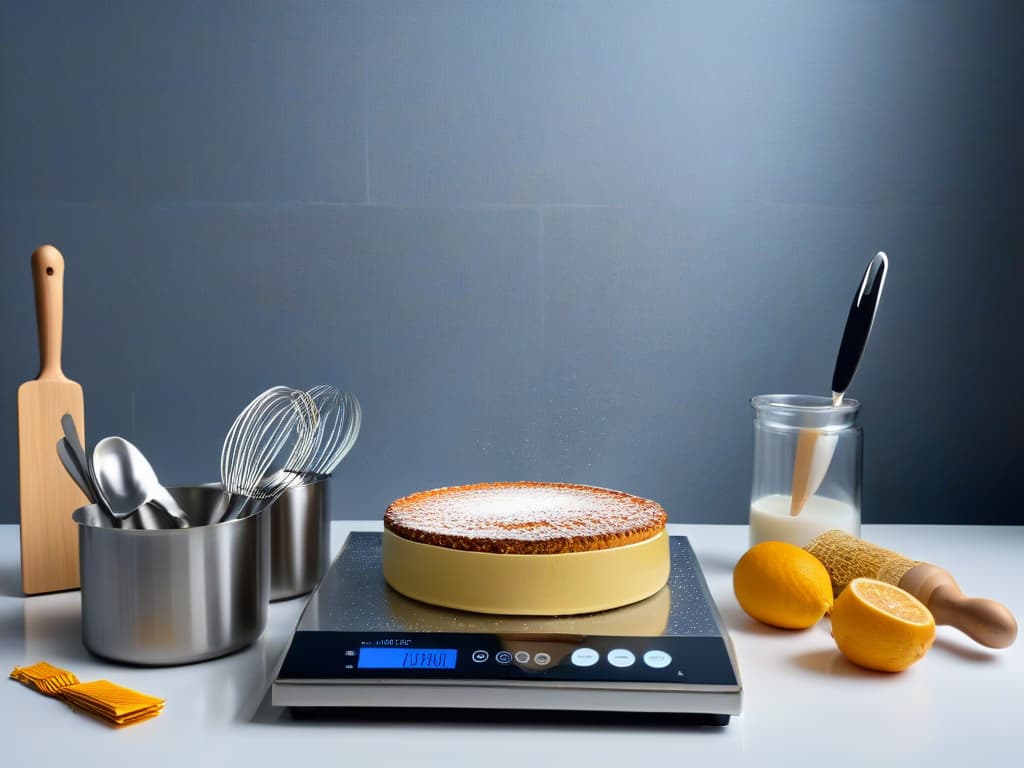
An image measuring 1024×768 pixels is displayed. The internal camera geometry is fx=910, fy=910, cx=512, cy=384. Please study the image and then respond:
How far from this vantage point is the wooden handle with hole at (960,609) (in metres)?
0.74

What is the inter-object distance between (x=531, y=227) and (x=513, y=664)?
0.73 metres

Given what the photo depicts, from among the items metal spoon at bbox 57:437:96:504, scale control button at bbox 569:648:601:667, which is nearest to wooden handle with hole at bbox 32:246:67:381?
metal spoon at bbox 57:437:96:504

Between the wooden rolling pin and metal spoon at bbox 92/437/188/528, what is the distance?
0.60 meters

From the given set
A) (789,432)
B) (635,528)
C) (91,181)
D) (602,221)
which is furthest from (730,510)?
(91,181)

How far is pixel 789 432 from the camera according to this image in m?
1.00

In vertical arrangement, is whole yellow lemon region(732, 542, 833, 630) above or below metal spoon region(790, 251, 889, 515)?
below

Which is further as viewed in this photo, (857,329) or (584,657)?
(857,329)

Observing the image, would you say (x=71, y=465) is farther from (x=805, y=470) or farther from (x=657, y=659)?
(x=805, y=470)

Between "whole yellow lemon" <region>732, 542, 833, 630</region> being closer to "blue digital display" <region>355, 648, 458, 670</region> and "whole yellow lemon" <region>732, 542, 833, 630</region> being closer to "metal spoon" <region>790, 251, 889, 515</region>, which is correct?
"metal spoon" <region>790, 251, 889, 515</region>

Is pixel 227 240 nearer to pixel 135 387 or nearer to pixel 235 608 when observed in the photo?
pixel 135 387

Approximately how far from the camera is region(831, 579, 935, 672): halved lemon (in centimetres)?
69

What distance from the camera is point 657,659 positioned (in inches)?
25.2

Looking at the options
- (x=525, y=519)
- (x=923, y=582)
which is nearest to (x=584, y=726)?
(x=525, y=519)

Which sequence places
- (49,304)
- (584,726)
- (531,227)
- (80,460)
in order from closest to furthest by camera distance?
(584,726)
(80,460)
(49,304)
(531,227)
